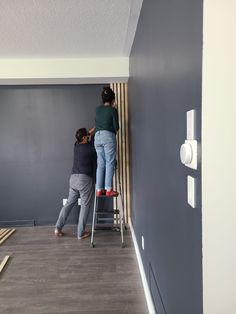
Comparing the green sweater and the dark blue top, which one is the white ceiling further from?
the dark blue top

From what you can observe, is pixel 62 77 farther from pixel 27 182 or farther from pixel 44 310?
pixel 44 310

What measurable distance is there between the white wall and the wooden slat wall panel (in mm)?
3594

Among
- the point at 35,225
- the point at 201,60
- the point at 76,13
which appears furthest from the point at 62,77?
the point at 201,60

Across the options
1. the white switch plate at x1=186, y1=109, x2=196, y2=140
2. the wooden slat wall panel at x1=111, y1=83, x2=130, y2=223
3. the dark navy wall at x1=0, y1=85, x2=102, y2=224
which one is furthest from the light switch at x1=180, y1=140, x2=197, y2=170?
the dark navy wall at x1=0, y1=85, x2=102, y2=224

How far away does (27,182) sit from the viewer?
465 cm

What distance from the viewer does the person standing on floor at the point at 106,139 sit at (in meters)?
3.73

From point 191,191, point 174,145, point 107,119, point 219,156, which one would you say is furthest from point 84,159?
point 219,156

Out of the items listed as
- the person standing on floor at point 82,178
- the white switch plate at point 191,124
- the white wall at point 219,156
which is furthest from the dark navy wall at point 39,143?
the white wall at point 219,156

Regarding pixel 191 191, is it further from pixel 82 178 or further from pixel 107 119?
pixel 82 178

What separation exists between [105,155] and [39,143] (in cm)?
142

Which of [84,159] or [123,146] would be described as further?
[123,146]

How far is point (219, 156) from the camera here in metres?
0.87

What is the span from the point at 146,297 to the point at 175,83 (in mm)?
1974

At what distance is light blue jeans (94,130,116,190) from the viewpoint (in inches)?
→ 147
